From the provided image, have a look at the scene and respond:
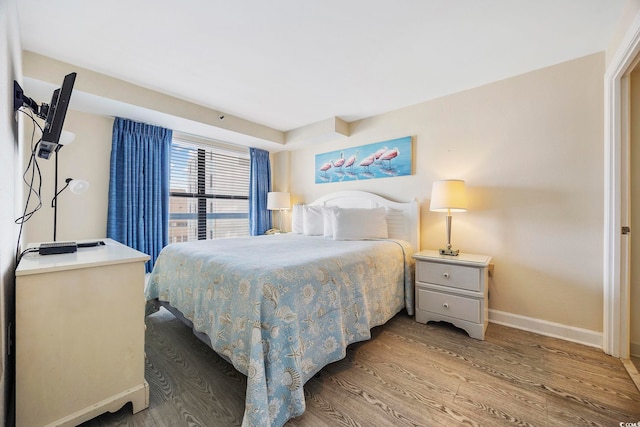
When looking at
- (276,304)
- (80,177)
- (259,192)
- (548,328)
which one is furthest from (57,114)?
(548,328)

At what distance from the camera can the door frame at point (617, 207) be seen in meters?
1.80

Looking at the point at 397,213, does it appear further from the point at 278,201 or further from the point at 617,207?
the point at 278,201

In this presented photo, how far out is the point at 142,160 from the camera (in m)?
3.00

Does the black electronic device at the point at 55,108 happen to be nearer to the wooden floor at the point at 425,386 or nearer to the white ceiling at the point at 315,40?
the white ceiling at the point at 315,40

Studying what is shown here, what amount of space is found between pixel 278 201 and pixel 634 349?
3865 millimetres

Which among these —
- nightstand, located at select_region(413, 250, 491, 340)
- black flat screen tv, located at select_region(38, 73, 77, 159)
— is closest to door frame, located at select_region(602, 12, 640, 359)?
nightstand, located at select_region(413, 250, 491, 340)

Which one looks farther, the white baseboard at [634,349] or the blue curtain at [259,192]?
the blue curtain at [259,192]

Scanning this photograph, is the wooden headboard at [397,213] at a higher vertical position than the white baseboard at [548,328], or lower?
higher

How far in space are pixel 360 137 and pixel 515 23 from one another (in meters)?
1.90

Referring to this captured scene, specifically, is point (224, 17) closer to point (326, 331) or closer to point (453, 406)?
point (326, 331)

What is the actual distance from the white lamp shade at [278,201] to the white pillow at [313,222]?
0.85 meters

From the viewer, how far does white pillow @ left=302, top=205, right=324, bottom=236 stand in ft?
10.6

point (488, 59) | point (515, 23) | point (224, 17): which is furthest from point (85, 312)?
point (488, 59)

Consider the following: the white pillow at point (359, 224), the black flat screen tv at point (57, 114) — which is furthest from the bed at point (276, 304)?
the black flat screen tv at point (57, 114)
